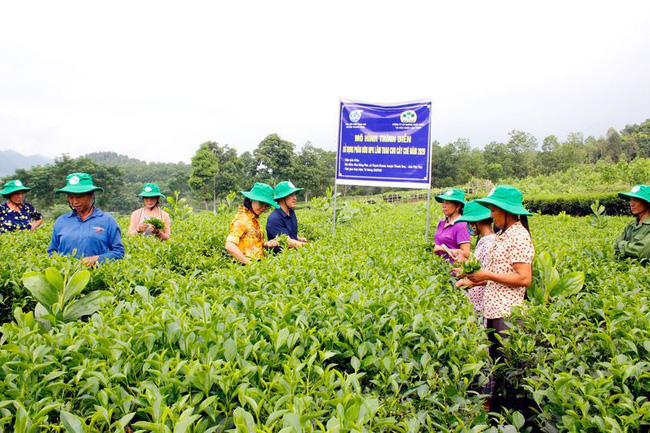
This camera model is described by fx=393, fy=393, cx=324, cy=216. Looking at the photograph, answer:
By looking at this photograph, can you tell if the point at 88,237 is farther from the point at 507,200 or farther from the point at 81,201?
the point at 507,200

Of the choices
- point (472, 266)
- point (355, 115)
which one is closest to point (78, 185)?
point (472, 266)

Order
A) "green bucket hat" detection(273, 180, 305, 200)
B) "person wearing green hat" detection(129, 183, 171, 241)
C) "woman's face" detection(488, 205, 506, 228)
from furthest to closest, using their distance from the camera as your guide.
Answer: "person wearing green hat" detection(129, 183, 171, 241) → "green bucket hat" detection(273, 180, 305, 200) → "woman's face" detection(488, 205, 506, 228)

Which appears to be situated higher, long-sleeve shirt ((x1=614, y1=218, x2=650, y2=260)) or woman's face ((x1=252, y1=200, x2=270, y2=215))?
woman's face ((x1=252, y1=200, x2=270, y2=215))

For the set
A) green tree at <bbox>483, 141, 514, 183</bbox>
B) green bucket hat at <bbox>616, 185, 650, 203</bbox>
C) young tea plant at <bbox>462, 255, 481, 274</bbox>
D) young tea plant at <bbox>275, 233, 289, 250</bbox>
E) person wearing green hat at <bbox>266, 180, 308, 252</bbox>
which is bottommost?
young tea plant at <bbox>275, 233, 289, 250</bbox>

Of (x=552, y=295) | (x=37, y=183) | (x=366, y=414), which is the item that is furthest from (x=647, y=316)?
(x=37, y=183)

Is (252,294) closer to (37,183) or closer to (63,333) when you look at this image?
(63,333)

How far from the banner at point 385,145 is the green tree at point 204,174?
4463 centimetres

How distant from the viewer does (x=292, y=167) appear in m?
51.5

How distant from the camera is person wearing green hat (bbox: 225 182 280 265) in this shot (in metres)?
4.02

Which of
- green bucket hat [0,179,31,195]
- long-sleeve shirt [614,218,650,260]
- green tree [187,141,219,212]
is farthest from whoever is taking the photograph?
green tree [187,141,219,212]

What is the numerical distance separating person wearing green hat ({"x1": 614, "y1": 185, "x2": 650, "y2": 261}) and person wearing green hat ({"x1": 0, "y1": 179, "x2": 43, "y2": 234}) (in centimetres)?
803

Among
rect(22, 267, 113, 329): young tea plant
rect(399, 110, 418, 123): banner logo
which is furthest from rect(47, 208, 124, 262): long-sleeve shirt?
rect(399, 110, 418, 123): banner logo

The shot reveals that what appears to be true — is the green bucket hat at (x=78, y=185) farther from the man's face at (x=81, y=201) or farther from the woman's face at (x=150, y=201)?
the woman's face at (x=150, y=201)

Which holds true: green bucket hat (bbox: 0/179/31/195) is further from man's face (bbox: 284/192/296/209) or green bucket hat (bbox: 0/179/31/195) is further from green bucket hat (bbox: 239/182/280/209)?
man's face (bbox: 284/192/296/209)
